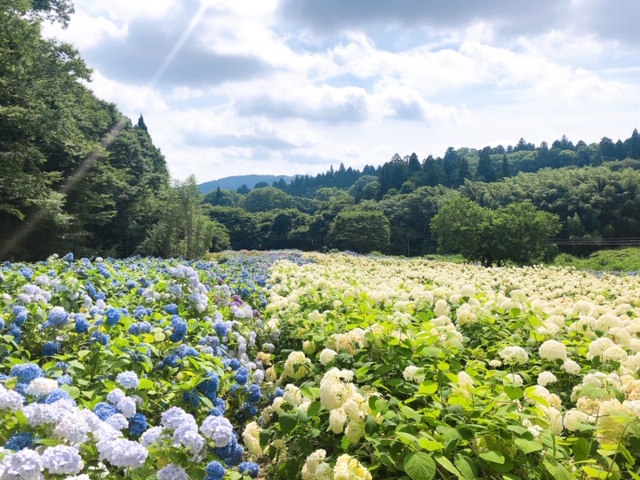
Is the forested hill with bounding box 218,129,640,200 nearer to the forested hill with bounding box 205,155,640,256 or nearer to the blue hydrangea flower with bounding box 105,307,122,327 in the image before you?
the forested hill with bounding box 205,155,640,256

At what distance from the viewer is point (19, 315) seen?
3.33 meters

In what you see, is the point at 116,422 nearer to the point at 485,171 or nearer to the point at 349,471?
the point at 349,471

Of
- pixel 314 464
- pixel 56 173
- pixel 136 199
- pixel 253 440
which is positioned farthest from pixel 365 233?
pixel 314 464

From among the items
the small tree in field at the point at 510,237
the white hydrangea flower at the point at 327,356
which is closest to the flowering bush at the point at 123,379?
the white hydrangea flower at the point at 327,356

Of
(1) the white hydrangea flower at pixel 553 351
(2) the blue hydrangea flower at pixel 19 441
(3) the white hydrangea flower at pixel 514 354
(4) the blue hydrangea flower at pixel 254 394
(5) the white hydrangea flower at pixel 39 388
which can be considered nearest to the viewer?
(2) the blue hydrangea flower at pixel 19 441

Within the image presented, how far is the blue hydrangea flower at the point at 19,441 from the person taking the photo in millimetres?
1649

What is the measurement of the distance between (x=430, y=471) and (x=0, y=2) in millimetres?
24293

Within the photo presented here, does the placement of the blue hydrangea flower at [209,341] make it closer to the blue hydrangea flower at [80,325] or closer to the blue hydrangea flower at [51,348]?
the blue hydrangea flower at [80,325]

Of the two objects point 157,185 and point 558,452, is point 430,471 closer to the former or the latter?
point 558,452

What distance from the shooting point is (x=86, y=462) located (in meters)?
1.81

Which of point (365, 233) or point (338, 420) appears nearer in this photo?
point (338, 420)

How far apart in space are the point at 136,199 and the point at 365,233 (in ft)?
126

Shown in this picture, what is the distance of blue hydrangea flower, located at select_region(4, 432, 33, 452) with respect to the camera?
64.9 inches

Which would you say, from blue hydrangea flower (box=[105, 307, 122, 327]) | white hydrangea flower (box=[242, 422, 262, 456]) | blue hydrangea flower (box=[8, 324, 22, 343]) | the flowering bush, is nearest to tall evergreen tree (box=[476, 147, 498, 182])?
the flowering bush
